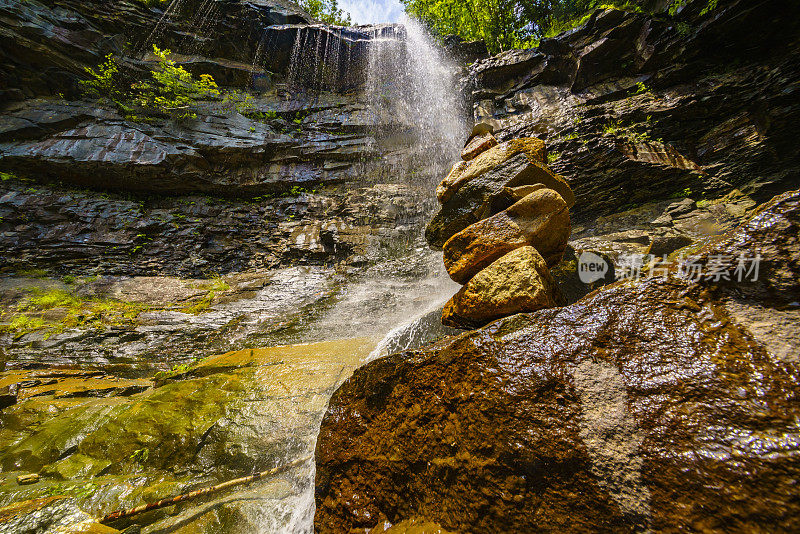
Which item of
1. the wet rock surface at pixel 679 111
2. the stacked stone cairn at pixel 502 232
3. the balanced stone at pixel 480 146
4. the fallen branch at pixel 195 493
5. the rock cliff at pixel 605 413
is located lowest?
the fallen branch at pixel 195 493

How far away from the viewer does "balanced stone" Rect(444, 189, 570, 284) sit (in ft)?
9.23

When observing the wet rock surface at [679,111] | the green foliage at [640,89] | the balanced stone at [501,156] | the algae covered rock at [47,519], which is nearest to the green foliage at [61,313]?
the algae covered rock at [47,519]

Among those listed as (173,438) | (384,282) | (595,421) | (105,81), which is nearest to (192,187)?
(105,81)

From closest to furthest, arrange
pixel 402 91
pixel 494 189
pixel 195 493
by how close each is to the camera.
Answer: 1. pixel 195 493
2. pixel 494 189
3. pixel 402 91

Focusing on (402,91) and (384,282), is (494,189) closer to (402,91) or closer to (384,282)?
(384,282)

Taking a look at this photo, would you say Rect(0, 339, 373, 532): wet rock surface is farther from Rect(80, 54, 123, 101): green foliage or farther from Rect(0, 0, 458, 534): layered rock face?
Rect(80, 54, 123, 101): green foliage

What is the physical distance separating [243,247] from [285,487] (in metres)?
8.16

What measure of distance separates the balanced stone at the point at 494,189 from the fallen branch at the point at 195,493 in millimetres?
3220

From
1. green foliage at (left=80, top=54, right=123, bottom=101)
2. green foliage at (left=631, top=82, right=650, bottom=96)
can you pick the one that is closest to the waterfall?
green foliage at (left=631, top=82, right=650, bottom=96)

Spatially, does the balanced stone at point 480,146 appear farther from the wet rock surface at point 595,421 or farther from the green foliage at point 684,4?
the green foliage at point 684,4

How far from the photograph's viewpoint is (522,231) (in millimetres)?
2811

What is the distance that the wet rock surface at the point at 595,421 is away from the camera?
0.92 m

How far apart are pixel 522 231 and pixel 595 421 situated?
2009 mm

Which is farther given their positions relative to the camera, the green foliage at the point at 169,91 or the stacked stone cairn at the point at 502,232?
the green foliage at the point at 169,91
